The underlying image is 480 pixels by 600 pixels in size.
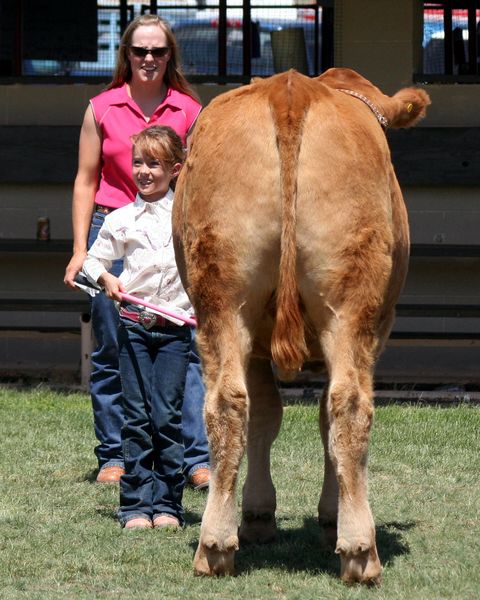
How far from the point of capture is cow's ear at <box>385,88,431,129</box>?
4891mm

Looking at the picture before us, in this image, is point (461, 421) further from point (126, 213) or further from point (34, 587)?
point (34, 587)

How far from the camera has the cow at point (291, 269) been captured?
4211 millimetres

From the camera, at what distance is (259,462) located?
5.00 m

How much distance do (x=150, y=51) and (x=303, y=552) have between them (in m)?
2.45

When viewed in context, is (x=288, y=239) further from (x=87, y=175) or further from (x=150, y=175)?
(x=87, y=175)

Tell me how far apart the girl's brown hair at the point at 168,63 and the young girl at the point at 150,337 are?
85cm

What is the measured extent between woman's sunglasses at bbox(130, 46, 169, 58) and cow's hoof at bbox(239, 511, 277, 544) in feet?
7.27

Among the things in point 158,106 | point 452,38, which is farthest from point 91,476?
point 452,38

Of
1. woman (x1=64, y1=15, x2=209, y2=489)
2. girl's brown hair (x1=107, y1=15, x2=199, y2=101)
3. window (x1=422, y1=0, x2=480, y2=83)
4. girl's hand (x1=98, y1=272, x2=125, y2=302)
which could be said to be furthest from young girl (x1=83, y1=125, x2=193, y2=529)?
window (x1=422, y1=0, x2=480, y2=83)

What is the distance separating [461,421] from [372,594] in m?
4.14

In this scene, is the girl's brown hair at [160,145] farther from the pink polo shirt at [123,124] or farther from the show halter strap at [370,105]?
the show halter strap at [370,105]

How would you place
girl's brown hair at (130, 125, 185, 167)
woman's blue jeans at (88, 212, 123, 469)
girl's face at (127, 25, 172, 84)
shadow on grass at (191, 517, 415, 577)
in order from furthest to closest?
woman's blue jeans at (88, 212, 123, 469) < girl's face at (127, 25, 172, 84) < girl's brown hair at (130, 125, 185, 167) < shadow on grass at (191, 517, 415, 577)

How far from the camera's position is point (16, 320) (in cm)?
1095

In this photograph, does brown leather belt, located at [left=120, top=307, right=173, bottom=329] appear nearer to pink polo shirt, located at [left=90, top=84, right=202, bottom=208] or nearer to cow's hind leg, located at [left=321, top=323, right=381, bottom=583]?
pink polo shirt, located at [left=90, top=84, right=202, bottom=208]
